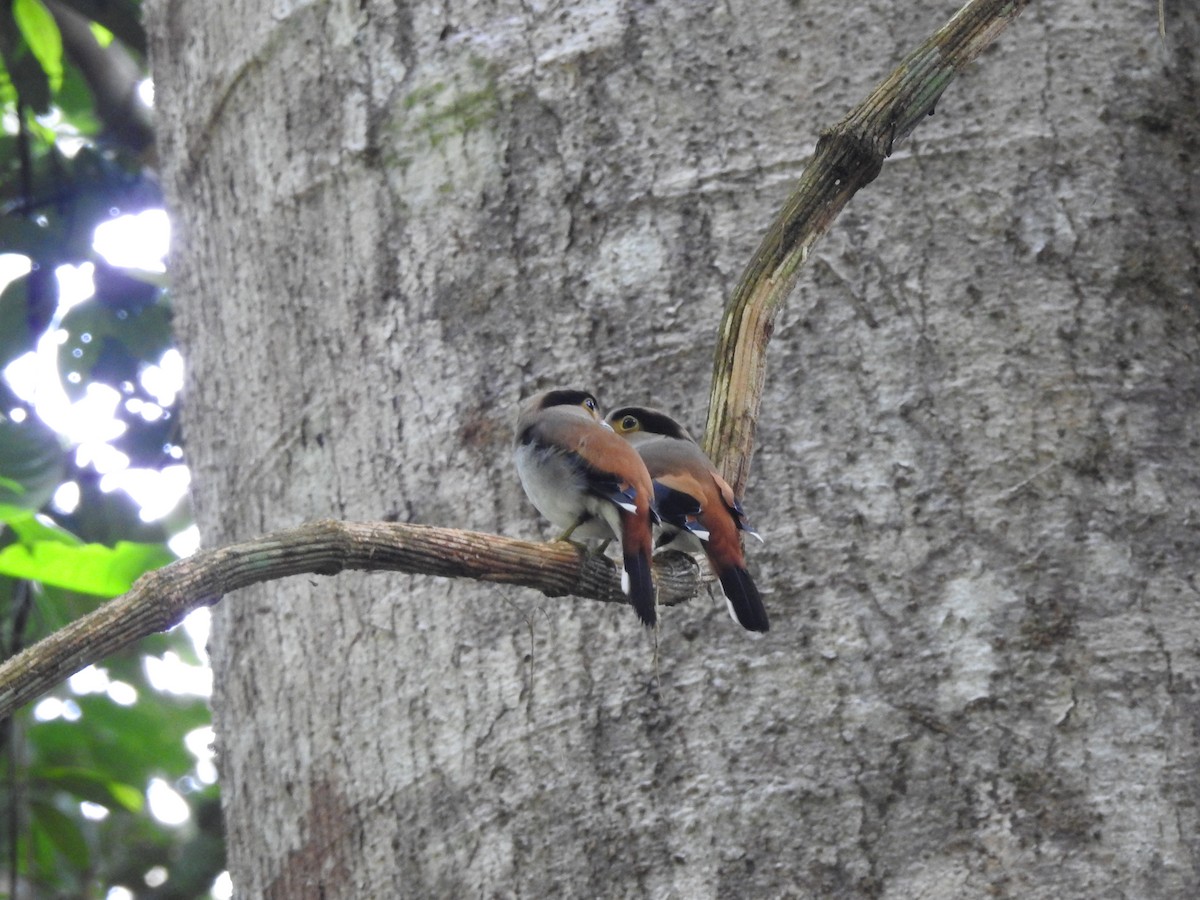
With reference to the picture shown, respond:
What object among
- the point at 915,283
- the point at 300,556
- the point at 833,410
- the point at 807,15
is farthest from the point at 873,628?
the point at 807,15

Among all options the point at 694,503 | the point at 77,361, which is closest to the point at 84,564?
the point at 77,361

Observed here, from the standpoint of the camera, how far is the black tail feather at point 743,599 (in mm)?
1611

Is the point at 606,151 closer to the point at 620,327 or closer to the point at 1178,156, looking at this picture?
the point at 620,327

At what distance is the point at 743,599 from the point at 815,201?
45cm

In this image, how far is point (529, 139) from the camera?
2.14 meters

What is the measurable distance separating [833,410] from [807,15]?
633 mm

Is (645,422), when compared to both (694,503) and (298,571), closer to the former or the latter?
(694,503)

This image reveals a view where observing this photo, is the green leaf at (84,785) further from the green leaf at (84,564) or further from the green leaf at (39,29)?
the green leaf at (39,29)

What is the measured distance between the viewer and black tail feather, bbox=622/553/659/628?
60.0 inches

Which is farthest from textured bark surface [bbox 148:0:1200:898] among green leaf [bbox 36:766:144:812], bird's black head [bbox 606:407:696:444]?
green leaf [bbox 36:766:144:812]

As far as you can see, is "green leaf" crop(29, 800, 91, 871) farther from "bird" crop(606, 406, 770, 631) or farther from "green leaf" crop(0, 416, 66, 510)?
"bird" crop(606, 406, 770, 631)

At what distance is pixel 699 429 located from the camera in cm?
199

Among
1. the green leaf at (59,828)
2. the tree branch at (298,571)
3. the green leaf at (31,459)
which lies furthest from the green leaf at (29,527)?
the tree branch at (298,571)

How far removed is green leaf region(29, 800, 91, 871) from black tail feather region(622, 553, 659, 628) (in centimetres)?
294
